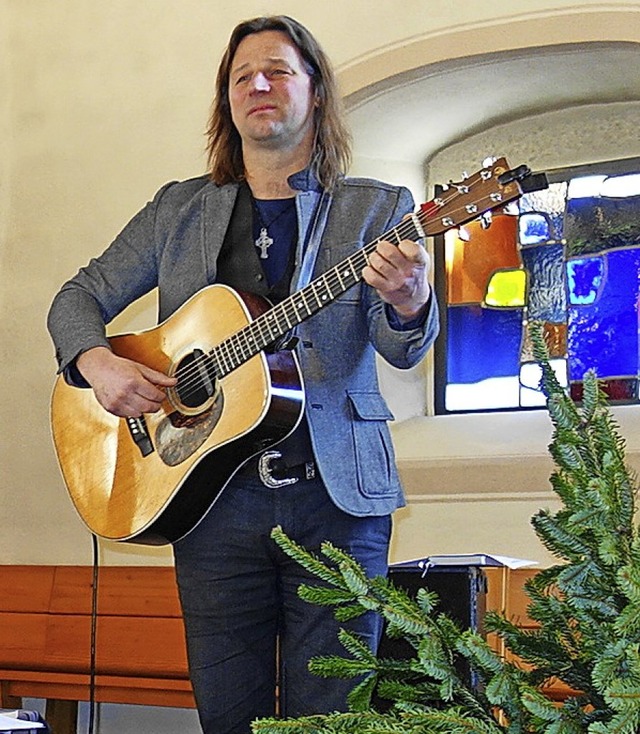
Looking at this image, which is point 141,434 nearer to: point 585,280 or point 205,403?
point 205,403

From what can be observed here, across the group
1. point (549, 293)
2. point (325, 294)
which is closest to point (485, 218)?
point (325, 294)

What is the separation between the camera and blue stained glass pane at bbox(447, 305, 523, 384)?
4.33 metres

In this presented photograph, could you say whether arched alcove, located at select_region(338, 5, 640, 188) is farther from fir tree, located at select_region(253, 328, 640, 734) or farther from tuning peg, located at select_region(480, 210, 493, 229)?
fir tree, located at select_region(253, 328, 640, 734)

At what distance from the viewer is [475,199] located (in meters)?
1.89

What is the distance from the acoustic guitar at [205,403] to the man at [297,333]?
38 millimetres

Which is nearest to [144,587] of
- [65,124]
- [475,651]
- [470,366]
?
[470,366]

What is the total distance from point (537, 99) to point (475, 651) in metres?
3.67

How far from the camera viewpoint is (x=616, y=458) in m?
0.77

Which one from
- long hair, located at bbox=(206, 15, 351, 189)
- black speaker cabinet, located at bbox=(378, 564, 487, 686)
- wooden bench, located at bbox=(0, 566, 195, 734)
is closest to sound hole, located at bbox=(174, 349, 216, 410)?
long hair, located at bbox=(206, 15, 351, 189)

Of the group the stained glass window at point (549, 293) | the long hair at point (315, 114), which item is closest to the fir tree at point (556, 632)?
the long hair at point (315, 114)

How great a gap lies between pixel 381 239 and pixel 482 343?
2502 millimetres

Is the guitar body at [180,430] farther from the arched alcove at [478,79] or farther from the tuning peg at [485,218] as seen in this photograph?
the arched alcove at [478,79]

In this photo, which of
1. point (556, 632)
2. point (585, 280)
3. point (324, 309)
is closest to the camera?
point (556, 632)

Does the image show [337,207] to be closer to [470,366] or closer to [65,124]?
[470,366]
